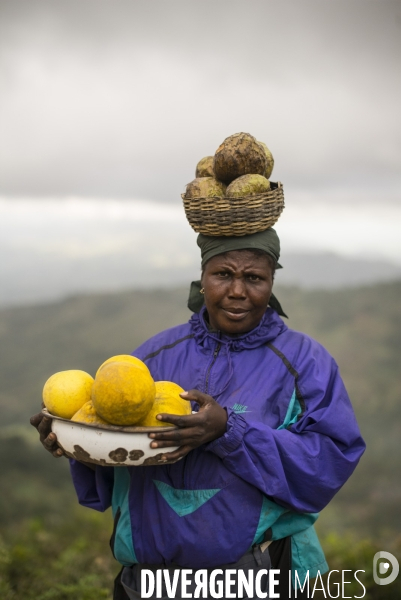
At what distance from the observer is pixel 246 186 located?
2547 millimetres

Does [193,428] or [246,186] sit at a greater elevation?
[246,186]

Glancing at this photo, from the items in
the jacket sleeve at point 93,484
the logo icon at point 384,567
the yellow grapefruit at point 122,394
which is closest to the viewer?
the yellow grapefruit at point 122,394

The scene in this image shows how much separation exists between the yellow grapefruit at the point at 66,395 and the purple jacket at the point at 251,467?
47 cm

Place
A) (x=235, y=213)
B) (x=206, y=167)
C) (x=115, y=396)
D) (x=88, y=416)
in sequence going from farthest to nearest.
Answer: (x=206, y=167)
(x=235, y=213)
(x=88, y=416)
(x=115, y=396)

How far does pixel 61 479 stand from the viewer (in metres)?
5.79

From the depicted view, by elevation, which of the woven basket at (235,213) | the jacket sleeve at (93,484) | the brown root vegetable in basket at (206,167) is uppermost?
the brown root vegetable in basket at (206,167)

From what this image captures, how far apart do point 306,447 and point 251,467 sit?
0.79 ft

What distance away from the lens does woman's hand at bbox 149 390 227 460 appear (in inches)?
81.7

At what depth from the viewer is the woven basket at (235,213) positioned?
8.30ft

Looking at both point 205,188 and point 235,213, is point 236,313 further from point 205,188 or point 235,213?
point 205,188

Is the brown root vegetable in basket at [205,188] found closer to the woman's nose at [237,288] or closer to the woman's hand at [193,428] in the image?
the woman's nose at [237,288]

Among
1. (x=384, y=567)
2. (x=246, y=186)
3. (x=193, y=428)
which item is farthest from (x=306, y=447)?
(x=384, y=567)

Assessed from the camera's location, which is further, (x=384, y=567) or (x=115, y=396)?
(x=384, y=567)

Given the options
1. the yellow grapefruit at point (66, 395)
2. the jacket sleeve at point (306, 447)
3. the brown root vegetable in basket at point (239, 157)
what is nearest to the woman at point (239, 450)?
the jacket sleeve at point (306, 447)
